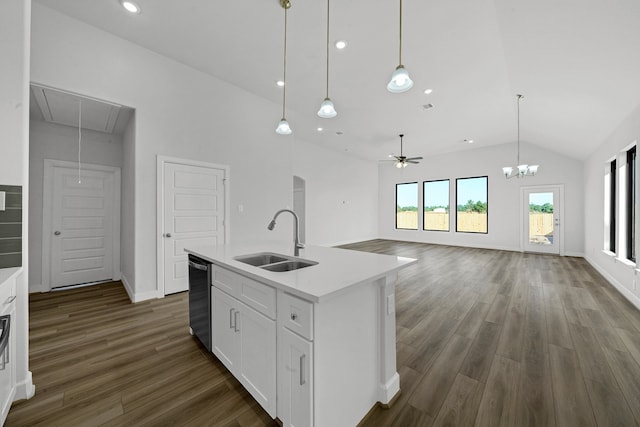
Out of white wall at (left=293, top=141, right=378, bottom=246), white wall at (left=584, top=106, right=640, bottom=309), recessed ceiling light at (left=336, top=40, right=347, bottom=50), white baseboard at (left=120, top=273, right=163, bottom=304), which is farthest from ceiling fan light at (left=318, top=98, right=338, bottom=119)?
white wall at (left=293, top=141, right=378, bottom=246)

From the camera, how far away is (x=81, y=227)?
4.01 m

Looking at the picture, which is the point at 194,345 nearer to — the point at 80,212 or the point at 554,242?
the point at 80,212

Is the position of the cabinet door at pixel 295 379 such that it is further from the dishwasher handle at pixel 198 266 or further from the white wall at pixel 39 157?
the white wall at pixel 39 157

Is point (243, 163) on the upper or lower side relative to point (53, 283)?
upper

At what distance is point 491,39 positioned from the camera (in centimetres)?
292

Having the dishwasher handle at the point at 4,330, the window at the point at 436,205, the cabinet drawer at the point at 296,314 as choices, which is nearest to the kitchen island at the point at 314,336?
the cabinet drawer at the point at 296,314

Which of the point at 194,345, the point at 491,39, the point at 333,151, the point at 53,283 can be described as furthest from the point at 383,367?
the point at 333,151

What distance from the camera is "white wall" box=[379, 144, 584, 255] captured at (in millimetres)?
6559

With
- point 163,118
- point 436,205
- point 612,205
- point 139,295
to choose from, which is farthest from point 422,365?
point 436,205

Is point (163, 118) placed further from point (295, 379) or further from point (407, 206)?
point (407, 206)

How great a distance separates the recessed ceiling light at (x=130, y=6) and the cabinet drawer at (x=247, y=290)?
115 inches

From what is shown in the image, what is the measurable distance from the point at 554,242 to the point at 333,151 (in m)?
6.86

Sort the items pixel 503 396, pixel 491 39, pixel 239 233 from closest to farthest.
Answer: pixel 503 396, pixel 491 39, pixel 239 233

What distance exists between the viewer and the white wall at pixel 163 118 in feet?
9.03
